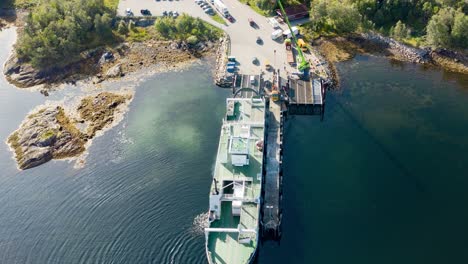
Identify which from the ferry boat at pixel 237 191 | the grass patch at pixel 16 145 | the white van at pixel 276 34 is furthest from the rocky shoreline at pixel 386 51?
the grass patch at pixel 16 145

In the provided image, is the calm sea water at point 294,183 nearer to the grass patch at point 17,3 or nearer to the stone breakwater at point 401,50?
the stone breakwater at point 401,50

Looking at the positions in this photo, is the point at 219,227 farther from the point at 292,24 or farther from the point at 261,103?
the point at 292,24

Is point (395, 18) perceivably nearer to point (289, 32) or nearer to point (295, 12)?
point (295, 12)

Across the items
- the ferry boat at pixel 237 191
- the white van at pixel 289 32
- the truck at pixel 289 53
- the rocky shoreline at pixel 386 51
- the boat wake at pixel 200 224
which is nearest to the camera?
the ferry boat at pixel 237 191

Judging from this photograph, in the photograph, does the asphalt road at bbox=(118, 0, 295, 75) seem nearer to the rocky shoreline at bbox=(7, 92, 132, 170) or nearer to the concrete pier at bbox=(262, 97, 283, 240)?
the concrete pier at bbox=(262, 97, 283, 240)

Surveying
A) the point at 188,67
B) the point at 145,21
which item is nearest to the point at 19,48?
the point at 145,21

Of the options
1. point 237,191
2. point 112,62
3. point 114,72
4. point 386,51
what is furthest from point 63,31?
point 386,51
